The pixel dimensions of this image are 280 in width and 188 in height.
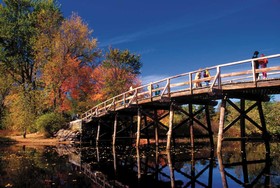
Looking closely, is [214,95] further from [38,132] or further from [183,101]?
[38,132]

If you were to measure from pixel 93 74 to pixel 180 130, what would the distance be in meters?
14.6

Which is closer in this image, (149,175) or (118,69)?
(149,175)

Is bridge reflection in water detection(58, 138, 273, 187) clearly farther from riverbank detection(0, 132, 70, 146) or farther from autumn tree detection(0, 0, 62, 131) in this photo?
autumn tree detection(0, 0, 62, 131)

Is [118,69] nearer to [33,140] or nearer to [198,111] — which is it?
[33,140]

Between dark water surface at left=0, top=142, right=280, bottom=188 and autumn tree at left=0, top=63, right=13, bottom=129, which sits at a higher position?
autumn tree at left=0, top=63, right=13, bottom=129

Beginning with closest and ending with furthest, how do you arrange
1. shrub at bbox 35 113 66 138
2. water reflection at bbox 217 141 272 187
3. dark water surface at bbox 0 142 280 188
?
water reflection at bbox 217 141 272 187 < dark water surface at bbox 0 142 280 188 < shrub at bbox 35 113 66 138

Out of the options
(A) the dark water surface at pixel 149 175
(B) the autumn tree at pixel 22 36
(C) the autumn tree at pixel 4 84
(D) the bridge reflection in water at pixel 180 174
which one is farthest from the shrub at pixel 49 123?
(D) the bridge reflection in water at pixel 180 174

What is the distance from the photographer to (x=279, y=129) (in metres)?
29.3

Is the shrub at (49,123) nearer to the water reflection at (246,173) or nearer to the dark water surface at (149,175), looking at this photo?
the dark water surface at (149,175)

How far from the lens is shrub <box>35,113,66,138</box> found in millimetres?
31753

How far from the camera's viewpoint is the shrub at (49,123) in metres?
31.8

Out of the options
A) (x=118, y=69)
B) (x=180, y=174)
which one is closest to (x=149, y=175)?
(x=180, y=174)

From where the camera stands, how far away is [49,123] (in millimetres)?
32094

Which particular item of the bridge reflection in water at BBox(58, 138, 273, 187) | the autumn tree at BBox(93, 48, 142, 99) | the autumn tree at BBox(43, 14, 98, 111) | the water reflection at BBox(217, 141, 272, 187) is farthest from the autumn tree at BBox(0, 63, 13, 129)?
the water reflection at BBox(217, 141, 272, 187)
